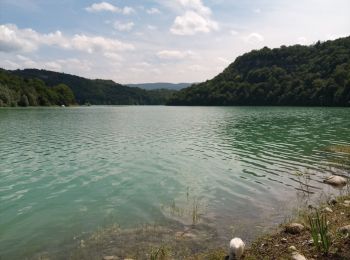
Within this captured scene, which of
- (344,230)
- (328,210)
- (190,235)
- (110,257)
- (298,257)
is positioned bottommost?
(190,235)

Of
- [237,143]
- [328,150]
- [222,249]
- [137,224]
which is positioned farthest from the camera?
[237,143]

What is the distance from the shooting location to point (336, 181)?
77.6 ft

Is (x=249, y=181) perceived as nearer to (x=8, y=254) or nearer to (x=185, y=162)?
(x=185, y=162)

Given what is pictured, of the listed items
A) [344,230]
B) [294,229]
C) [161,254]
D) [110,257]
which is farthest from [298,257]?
[110,257]

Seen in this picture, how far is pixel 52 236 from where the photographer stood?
15.4 metres

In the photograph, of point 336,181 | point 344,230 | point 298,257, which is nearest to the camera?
point 298,257

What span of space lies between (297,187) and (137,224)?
1179 cm

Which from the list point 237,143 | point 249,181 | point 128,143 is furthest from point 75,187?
point 237,143

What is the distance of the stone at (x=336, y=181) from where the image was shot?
23484 mm

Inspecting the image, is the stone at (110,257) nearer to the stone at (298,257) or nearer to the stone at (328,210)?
the stone at (298,257)

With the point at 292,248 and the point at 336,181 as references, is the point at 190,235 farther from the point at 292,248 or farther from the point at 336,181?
the point at 336,181

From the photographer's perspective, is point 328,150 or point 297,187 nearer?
point 297,187

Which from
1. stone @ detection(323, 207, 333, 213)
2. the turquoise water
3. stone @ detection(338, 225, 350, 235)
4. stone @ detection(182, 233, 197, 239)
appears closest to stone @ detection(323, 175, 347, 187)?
the turquoise water

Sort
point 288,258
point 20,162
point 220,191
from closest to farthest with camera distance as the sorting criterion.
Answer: point 288,258 → point 220,191 → point 20,162
